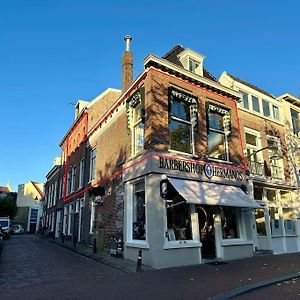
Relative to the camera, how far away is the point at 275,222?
1770 cm

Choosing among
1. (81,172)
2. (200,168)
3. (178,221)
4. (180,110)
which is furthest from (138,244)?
(81,172)

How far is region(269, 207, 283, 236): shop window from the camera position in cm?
1735

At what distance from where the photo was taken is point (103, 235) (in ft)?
52.6

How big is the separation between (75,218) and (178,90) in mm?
13622

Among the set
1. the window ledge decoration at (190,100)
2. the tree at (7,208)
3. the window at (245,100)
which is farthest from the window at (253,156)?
the tree at (7,208)

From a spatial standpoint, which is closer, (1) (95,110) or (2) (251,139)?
(2) (251,139)

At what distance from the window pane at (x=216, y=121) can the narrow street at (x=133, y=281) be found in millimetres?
6575

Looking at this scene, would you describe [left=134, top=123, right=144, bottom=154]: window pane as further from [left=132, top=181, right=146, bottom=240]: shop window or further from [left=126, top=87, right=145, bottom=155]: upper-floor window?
[left=132, top=181, right=146, bottom=240]: shop window

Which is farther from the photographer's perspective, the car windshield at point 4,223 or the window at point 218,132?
the car windshield at point 4,223

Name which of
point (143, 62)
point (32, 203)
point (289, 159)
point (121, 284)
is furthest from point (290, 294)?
point (32, 203)

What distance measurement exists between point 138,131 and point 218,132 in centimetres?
409

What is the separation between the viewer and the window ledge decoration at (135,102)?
519 inches

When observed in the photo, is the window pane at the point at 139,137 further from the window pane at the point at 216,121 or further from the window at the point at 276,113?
the window at the point at 276,113

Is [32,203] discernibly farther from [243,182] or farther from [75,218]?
[243,182]
